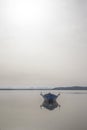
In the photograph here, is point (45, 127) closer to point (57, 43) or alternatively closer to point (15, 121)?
point (15, 121)

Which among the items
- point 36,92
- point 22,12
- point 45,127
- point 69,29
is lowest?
point 45,127

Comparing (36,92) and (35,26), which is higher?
(35,26)

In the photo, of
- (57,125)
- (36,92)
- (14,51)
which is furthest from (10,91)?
(57,125)

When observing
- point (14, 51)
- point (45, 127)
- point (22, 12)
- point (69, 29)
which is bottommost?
point (45, 127)

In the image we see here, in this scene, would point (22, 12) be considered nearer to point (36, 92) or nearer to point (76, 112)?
point (36, 92)

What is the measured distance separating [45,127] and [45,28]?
43.0 inches

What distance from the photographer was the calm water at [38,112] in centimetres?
191

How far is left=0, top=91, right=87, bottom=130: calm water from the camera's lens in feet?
6.26

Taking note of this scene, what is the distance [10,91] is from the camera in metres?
1.91

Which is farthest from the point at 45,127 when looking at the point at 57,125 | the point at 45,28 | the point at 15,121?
the point at 45,28

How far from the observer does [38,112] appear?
192 centimetres

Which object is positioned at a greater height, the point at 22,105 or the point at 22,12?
the point at 22,12

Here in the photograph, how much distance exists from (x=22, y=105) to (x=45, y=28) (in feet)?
2.91

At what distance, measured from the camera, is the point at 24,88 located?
1.91 meters
